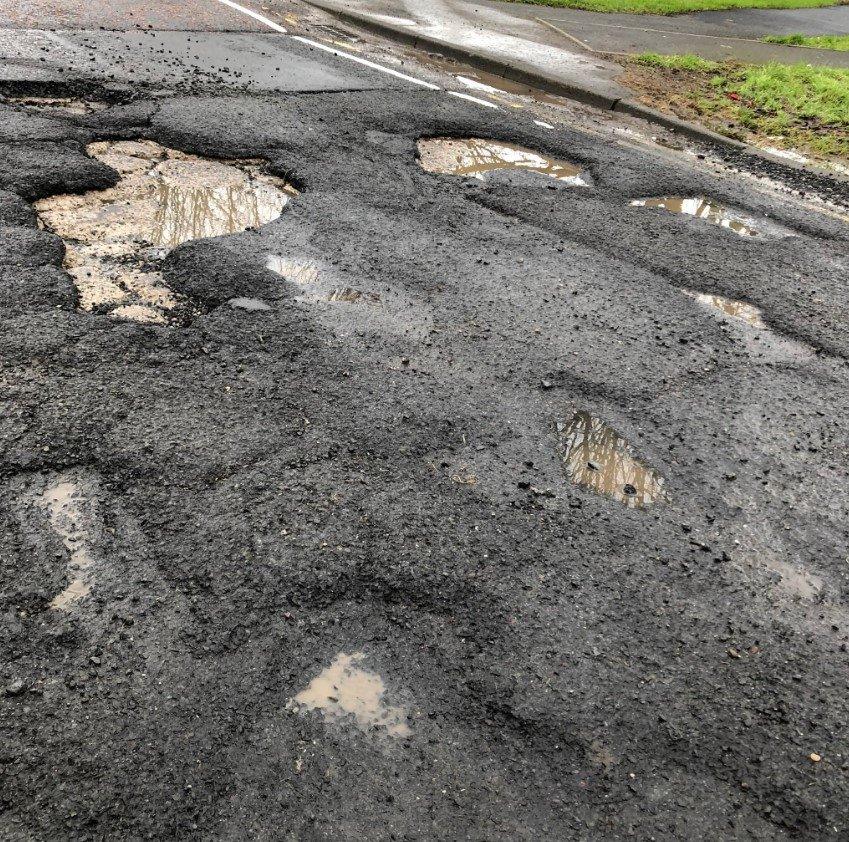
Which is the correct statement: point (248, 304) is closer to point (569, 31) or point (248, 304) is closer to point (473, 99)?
point (473, 99)

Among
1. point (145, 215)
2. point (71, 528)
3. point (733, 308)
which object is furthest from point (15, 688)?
point (733, 308)

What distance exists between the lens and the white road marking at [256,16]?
34.9 feet

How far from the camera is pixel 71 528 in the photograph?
2.80 metres

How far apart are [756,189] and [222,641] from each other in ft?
23.1

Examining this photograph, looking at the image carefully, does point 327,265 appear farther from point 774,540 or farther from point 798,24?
point 798,24

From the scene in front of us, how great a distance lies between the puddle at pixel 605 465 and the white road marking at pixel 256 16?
918 centimetres

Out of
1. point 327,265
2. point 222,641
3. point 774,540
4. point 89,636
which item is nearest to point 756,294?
point 774,540

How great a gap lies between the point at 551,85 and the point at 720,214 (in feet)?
14.6

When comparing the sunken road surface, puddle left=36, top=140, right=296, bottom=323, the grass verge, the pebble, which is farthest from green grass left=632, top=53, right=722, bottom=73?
the pebble

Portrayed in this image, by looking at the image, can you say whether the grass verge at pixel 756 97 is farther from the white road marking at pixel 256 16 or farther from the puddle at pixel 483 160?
the white road marking at pixel 256 16

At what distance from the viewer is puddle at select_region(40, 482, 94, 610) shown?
2.57 metres

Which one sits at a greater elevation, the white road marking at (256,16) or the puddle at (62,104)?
the white road marking at (256,16)

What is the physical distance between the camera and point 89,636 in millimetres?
2449

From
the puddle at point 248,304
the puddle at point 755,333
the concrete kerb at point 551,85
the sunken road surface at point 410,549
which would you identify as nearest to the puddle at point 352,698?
the sunken road surface at point 410,549
